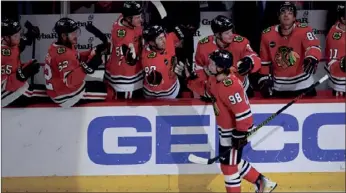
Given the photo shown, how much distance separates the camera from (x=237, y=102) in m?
2.81

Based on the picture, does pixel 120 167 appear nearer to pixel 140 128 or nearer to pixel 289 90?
pixel 140 128

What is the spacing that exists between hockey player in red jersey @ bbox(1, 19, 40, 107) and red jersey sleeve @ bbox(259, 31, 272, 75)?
1.21 metres

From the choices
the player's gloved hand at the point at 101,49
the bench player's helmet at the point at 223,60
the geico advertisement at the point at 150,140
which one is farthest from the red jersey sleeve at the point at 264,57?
the player's gloved hand at the point at 101,49

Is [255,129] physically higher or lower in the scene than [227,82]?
lower

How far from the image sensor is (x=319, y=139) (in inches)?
130

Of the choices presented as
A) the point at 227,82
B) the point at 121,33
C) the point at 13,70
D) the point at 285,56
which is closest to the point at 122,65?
the point at 121,33

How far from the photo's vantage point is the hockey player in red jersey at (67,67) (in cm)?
313

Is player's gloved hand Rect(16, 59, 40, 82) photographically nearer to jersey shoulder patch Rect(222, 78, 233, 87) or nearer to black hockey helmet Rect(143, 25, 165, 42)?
black hockey helmet Rect(143, 25, 165, 42)

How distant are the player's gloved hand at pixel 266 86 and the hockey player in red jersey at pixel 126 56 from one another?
2.16 ft

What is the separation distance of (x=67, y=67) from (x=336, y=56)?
4.81 ft

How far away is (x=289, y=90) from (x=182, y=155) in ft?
2.30

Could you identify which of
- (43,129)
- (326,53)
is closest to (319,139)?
(326,53)

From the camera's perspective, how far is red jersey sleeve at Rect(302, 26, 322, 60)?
3.18 metres

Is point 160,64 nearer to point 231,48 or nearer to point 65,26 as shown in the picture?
point 231,48
